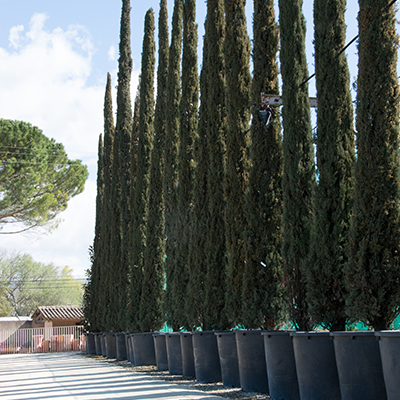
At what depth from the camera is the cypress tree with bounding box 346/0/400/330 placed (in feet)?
17.9

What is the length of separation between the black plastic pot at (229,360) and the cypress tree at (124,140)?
9104 millimetres

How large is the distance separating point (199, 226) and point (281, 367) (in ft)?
13.4

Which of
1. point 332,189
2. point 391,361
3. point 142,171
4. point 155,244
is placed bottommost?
point 391,361

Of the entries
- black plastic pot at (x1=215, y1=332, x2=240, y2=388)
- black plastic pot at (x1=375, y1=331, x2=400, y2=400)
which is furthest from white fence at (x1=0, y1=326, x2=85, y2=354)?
black plastic pot at (x1=375, y1=331, x2=400, y2=400)

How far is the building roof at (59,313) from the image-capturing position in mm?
36688

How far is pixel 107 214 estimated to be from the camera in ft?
70.9

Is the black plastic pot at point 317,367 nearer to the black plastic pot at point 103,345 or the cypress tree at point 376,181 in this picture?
the cypress tree at point 376,181

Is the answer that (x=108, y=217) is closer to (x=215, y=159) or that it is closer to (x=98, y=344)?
(x=98, y=344)

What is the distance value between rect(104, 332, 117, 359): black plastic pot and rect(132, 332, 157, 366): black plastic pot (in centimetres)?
518

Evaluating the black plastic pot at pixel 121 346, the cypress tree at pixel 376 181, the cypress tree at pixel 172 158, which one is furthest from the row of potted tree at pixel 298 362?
the black plastic pot at pixel 121 346

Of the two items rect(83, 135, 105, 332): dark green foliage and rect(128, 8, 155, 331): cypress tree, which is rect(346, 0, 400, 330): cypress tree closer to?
rect(128, 8, 155, 331): cypress tree

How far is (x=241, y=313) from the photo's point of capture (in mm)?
8453

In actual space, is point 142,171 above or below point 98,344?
Answer: above

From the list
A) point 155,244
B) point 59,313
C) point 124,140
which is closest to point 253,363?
point 155,244
